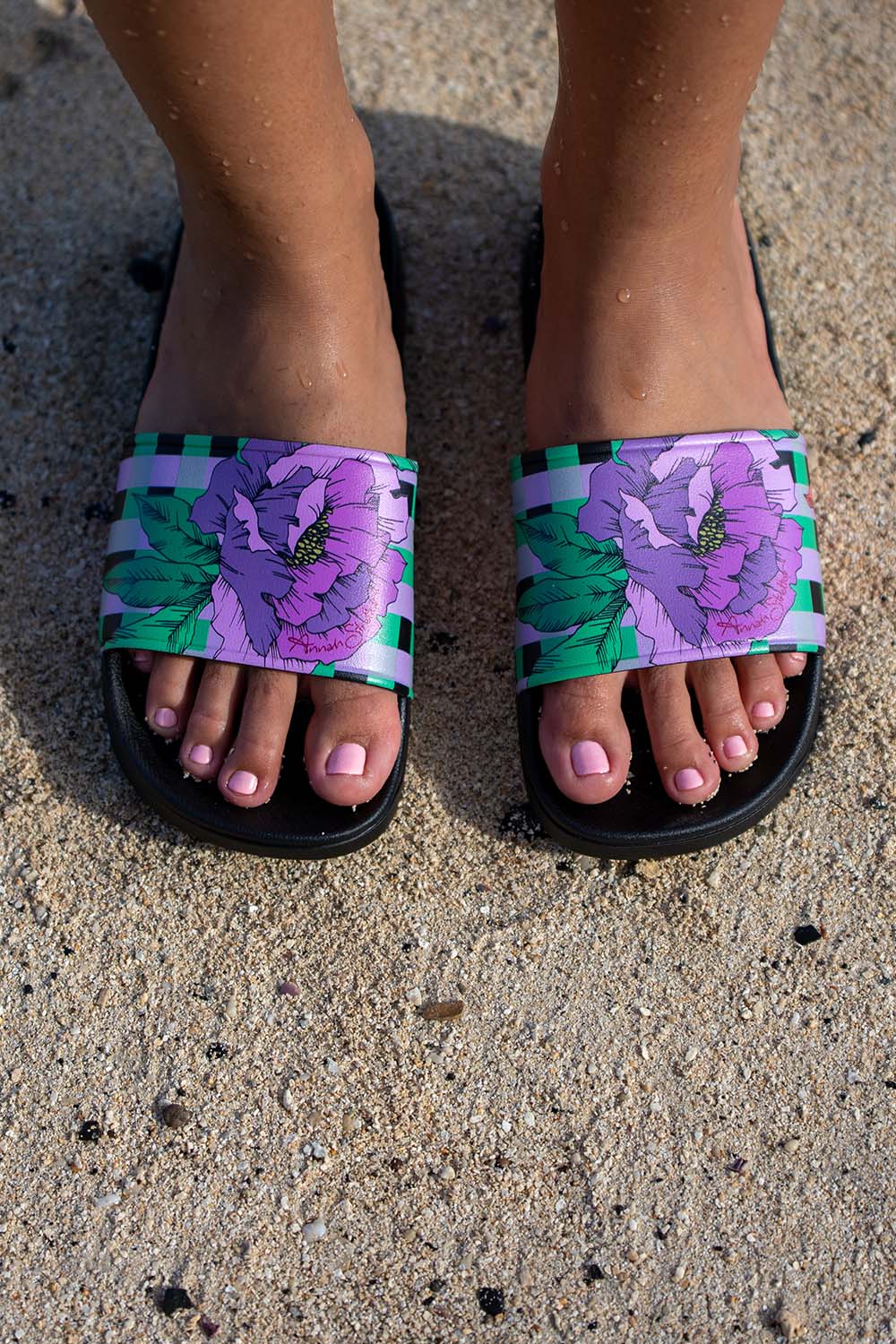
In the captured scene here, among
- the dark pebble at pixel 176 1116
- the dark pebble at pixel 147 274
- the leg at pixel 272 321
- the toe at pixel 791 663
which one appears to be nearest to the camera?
the leg at pixel 272 321

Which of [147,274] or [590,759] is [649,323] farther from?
[147,274]

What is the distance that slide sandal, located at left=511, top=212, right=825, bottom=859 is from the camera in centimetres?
116

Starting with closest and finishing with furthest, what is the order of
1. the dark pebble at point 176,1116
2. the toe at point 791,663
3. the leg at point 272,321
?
the leg at point 272,321 < the dark pebble at point 176,1116 < the toe at point 791,663

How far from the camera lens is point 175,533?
1.22m

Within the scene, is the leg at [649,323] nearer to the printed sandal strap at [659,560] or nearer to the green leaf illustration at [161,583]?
the printed sandal strap at [659,560]

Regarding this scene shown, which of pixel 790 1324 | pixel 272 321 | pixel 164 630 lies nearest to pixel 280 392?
pixel 272 321

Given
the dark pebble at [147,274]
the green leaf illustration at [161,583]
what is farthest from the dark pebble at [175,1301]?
the dark pebble at [147,274]

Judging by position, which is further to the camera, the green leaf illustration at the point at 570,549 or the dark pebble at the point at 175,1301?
the green leaf illustration at the point at 570,549

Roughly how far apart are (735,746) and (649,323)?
18.7 inches

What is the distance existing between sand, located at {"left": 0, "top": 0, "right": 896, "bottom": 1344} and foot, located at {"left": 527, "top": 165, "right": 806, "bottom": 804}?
0.13 m

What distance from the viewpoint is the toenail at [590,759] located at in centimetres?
115

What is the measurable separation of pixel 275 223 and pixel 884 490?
0.84 metres

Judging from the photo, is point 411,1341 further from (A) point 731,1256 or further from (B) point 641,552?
(B) point 641,552

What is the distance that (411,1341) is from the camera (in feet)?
3.40
